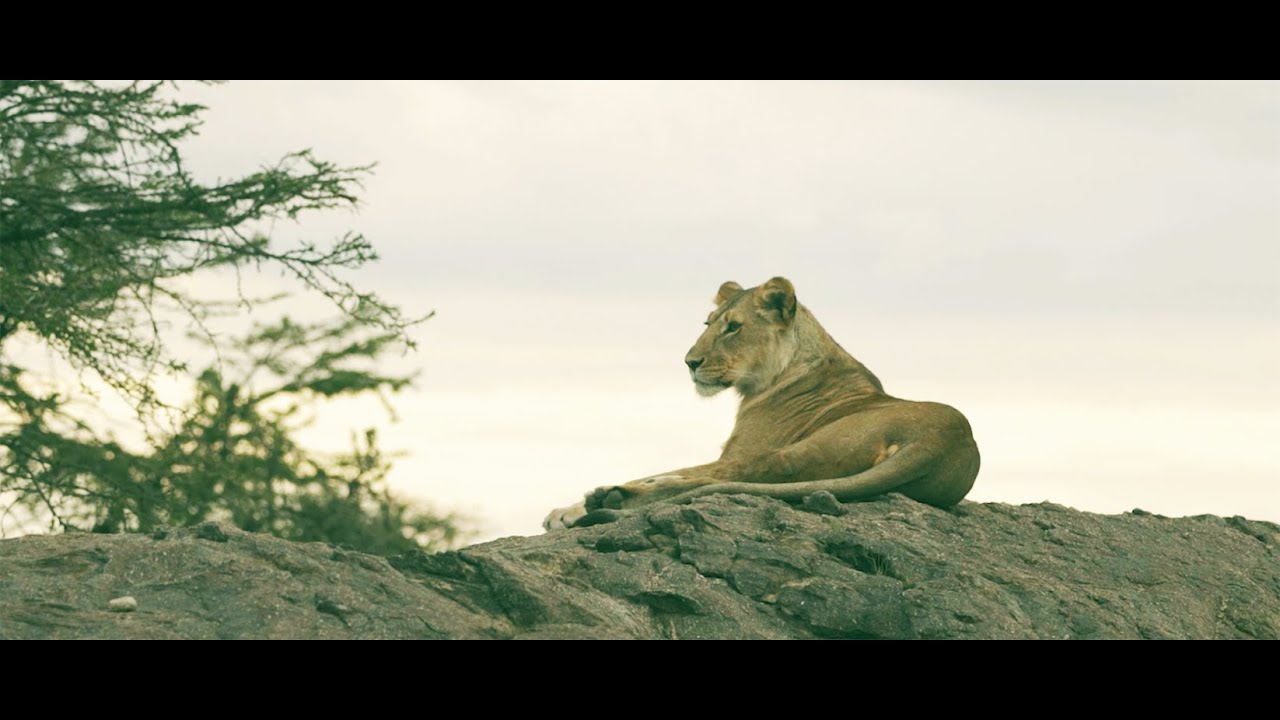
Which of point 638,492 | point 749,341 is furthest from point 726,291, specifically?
point 638,492

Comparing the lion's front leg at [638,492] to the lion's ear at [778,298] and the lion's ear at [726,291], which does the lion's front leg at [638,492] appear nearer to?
the lion's ear at [778,298]

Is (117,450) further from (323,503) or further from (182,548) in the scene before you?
(182,548)

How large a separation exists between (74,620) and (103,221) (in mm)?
12640

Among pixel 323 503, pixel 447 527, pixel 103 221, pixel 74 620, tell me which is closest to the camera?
pixel 74 620

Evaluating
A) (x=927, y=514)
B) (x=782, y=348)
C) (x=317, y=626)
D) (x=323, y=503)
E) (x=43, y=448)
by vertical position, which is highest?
(x=323, y=503)

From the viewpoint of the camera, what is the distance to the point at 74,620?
734cm

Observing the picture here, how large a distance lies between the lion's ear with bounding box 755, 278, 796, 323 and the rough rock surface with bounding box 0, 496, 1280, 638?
186 centimetres

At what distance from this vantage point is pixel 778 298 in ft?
38.4

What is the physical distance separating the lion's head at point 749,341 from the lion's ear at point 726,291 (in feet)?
1.02

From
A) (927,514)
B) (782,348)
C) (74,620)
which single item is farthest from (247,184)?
(74,620)

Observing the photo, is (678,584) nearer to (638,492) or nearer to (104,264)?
(638,492)

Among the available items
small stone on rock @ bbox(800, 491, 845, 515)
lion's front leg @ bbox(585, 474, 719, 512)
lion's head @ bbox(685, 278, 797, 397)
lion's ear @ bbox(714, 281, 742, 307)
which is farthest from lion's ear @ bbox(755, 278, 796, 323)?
small stone on rock @ bbox(800, 491, 845, 515)

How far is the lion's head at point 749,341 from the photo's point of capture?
11.7m

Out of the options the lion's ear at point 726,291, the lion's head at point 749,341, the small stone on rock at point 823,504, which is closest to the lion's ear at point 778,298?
the lion's head at point 749,341
